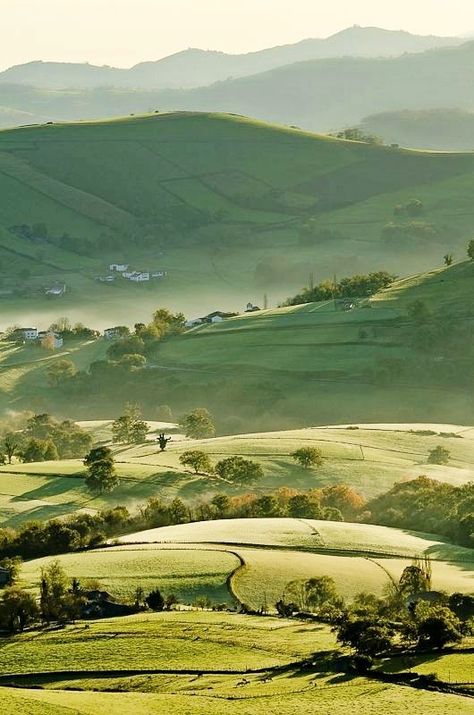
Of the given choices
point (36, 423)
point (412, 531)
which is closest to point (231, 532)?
point (412, 531)

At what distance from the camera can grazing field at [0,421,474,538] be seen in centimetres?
10962

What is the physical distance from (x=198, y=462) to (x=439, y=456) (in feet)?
86.2

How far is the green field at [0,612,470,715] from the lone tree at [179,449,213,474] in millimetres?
47986

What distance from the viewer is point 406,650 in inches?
2318

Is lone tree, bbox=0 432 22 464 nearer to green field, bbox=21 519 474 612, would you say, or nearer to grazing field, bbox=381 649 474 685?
green field, bbox=21 519 474 612

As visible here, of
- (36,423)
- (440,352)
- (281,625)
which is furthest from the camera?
(440,352)

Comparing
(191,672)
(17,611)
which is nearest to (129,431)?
(17,611)

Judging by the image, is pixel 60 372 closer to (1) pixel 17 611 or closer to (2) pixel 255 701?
(1) pixel 17 611

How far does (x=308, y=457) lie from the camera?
120438 mm

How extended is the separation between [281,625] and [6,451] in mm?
78708

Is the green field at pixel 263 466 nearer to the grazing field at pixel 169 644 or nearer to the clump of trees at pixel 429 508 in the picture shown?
the clump of trees at pixel 429 508

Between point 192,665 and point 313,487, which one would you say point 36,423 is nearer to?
point 313,487

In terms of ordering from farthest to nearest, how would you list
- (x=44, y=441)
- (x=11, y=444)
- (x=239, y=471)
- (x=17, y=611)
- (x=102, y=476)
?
(x=11, y=444) → (x=44, y=441) → (x=239, y=471) → (x=102, y=476) → (x=17, y=611)

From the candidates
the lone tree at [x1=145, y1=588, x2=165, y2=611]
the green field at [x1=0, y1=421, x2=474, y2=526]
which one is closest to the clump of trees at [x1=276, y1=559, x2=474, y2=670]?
the lone tree at [x1=145, y1=588, x2=165, y2=611]
